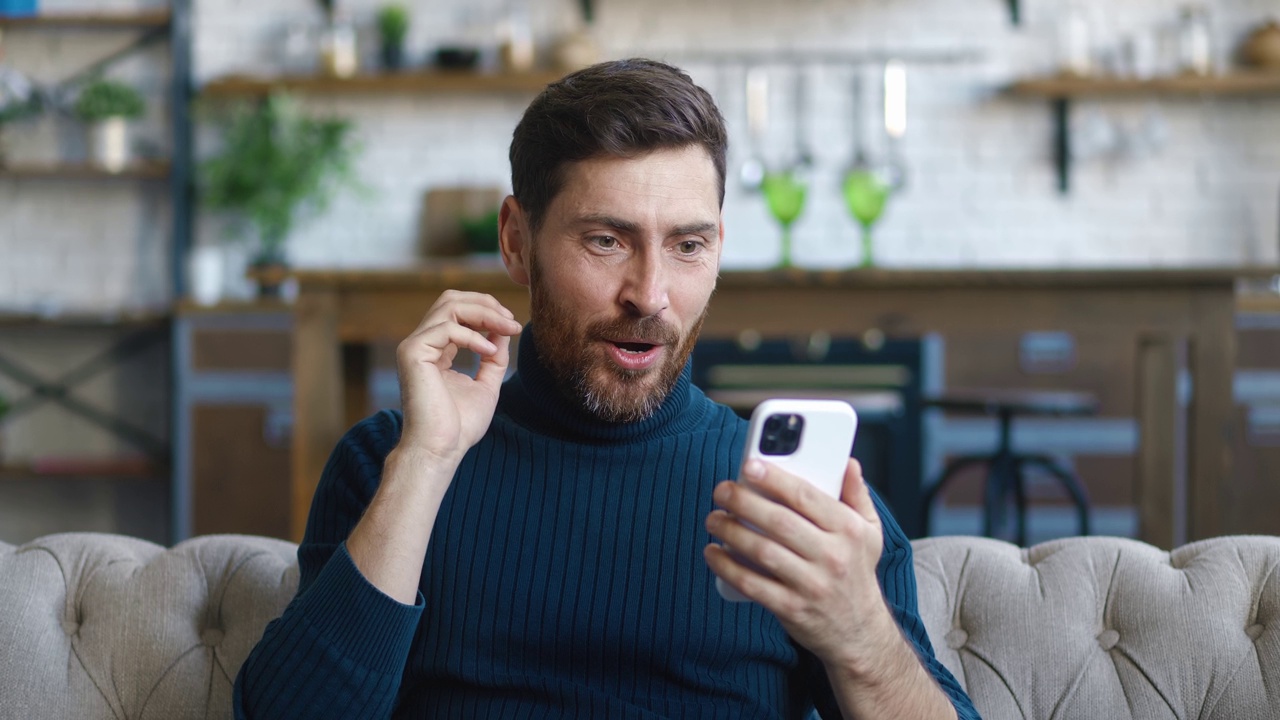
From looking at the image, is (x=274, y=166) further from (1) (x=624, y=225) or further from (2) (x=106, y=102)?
(1) (x=624, y=225)

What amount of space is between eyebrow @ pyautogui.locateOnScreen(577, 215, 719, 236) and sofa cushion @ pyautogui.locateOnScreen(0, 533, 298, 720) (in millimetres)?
538

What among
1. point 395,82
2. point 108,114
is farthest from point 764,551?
point 108,114

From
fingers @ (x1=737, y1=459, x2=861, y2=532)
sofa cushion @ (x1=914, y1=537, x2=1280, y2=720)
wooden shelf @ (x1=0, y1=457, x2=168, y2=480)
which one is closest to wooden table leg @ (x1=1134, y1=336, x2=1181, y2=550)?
sofa cushion @ (x1=914, y1=537, x2=1280, y2=720)

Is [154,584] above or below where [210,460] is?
above

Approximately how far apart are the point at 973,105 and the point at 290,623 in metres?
4.41

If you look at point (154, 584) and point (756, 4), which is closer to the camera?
point (154, 584)

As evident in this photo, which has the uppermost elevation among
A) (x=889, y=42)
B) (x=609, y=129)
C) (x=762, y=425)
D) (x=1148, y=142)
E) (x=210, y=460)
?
(x=889, y=42)

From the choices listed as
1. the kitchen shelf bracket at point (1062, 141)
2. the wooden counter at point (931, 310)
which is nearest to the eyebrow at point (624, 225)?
the wooden counter at point (931, 310)

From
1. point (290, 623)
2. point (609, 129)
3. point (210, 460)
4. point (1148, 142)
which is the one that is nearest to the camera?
Answer: point (290, 623)

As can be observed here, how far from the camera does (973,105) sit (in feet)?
16.5

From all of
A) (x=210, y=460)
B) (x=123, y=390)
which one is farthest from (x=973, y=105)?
(x=123, y=390)

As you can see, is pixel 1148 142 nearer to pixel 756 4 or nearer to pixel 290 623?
pixel 756 4

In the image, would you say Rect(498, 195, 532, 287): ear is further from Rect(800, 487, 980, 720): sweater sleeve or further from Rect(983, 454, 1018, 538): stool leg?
Rect(983, 454, 1018, 538): stool leg

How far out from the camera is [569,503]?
4.18ft
